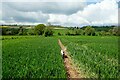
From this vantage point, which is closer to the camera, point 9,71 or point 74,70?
point 9,71

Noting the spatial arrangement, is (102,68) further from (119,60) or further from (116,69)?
(119,60)

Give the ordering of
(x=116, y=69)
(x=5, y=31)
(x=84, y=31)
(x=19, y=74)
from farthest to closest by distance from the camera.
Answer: (x=84, y=31)
(x=5, y=31)
(x=116, y=69)
(x=19, y=74)

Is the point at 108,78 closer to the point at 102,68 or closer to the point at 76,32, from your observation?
the point at 102,68

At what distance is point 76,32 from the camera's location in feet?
366

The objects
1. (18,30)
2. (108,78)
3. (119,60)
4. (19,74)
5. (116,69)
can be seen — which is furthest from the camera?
(18,30)

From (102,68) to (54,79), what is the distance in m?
3.49

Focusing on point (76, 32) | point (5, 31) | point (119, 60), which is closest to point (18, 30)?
point (5, 31)

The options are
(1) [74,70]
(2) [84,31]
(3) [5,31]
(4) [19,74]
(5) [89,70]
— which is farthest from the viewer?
(2) [84,31]

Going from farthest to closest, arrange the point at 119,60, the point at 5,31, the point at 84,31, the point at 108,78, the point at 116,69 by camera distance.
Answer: the point at 84,31 < the point at 5,31 < the point at 119,60 < the point at 116,69 < the point at 108,78

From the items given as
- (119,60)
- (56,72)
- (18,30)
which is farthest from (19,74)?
(18,30)

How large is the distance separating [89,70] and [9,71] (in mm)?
4708

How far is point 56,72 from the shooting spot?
1248 cm

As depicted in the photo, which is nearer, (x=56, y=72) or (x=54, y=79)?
(x=54, y=79)

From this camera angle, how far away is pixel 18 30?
97.6m
